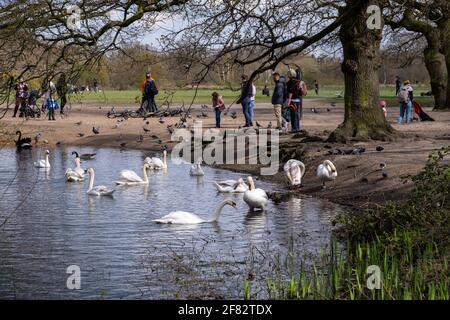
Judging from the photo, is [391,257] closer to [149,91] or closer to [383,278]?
[383,278]

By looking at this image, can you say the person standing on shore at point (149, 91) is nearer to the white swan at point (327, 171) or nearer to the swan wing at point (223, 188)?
the swan wing at point (223, 188)

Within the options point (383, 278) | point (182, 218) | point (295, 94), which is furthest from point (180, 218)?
point (295, 94)

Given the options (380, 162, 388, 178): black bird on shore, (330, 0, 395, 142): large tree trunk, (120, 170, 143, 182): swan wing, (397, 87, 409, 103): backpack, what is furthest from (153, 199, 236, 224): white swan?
(397, 87, 409, 103): backpack

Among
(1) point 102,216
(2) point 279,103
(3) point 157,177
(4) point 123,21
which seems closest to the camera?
(1) point 102,216

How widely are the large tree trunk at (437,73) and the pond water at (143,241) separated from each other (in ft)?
75.5

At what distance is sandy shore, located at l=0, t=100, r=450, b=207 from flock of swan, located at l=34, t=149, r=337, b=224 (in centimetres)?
43

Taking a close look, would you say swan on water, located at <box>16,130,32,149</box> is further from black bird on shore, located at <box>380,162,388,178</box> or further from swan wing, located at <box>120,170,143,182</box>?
black bird on shore, located at <box>380,162,388,178</box>

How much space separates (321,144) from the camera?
26109 mm

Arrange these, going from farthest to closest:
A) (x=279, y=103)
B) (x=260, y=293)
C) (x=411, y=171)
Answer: (x=279, y=103) → (x=411, y=171) → (x=260, y=293)

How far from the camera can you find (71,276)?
12.8 m

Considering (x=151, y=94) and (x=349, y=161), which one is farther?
(x=151, y=94)

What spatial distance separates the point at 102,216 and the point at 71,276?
18.8ft

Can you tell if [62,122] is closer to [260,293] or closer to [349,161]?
[349,161]
